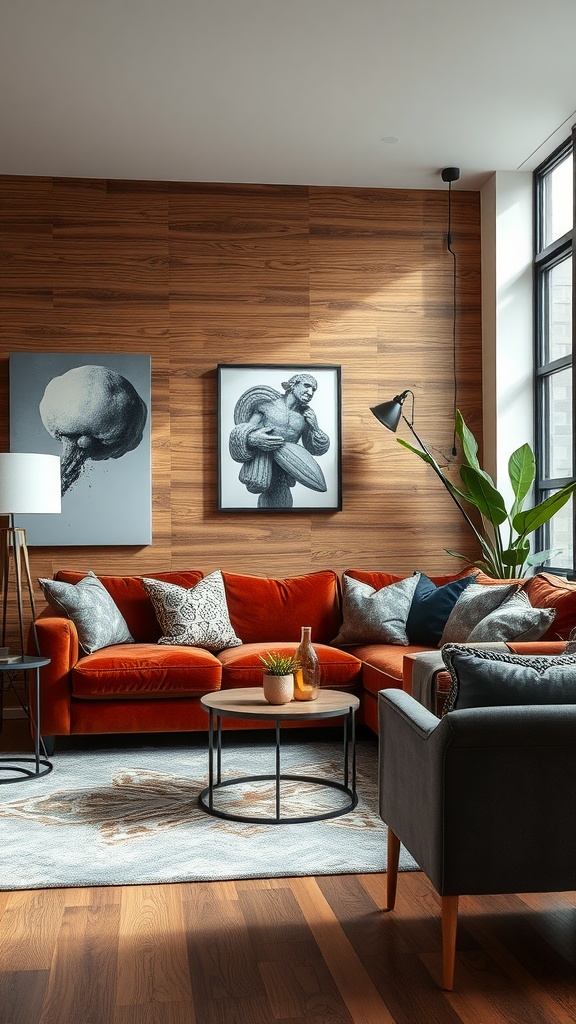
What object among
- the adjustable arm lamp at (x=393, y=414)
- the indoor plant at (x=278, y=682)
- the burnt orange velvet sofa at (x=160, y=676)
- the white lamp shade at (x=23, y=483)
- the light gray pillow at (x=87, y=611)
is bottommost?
the burnt orange velvet sofa at (x=160, y=676)

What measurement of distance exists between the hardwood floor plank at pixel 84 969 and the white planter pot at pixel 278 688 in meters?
1.07

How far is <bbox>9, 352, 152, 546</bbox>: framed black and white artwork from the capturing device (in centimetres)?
541

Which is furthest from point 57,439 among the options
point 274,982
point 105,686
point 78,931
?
point 274,982

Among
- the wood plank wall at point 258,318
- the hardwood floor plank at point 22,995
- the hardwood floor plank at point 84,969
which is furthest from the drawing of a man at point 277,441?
the hardwood floor plank at point 22,995

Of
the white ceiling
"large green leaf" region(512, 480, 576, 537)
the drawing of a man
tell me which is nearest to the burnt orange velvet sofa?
"large green leaf" region(512, 480, 576, 537)

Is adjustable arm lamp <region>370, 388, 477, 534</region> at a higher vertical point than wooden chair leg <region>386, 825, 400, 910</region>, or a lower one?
higher

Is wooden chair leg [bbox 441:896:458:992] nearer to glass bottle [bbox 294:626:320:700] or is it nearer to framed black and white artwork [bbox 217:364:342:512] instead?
glass bottle [bbox 294:626:320:700]

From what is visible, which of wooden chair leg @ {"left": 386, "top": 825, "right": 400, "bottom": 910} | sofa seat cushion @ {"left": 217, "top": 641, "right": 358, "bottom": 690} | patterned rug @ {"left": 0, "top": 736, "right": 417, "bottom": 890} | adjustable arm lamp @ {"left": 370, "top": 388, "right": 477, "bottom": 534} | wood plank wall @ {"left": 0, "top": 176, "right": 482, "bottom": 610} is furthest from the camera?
wood plank wall @ {"left": 0, "top": 176, "right": 482, "bottom": 610}

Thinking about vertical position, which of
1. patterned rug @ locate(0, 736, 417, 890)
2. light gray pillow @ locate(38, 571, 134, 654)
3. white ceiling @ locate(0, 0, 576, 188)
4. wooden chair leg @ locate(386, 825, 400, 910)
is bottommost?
patterned rug @ locate(0, 736, 417, 890)

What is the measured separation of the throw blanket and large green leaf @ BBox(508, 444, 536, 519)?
5.29ft

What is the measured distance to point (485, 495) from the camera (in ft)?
17.0

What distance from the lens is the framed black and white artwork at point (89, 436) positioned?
5410 millimetres

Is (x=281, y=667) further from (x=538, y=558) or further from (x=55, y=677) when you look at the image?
(x=538, y=558)

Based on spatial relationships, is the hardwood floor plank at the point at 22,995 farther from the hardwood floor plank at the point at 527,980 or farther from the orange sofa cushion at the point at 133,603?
the orange sofa cushion at the point at 133,603
